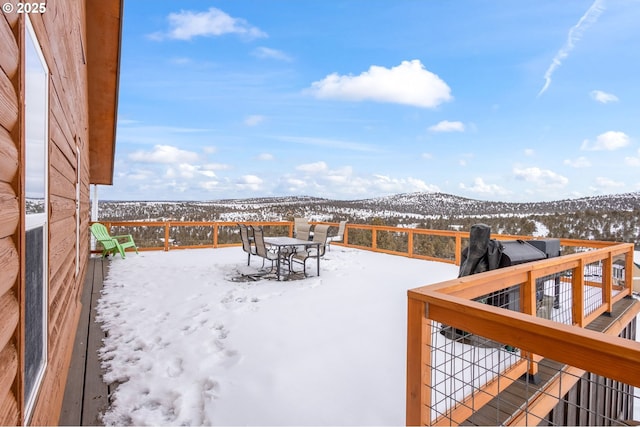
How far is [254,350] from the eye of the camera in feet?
9.63

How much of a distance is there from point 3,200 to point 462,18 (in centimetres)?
1143

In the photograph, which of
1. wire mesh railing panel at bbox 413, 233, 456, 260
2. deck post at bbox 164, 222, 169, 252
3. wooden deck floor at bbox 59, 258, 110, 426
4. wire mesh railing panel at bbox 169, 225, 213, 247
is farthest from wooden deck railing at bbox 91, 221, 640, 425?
wire mesh railing panel at bbox 169, 225, 213, 247

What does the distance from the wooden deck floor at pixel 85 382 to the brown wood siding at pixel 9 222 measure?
120 centimetres

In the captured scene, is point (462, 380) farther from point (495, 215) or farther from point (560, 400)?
point (495, 215)

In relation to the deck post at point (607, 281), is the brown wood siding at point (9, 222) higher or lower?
higher

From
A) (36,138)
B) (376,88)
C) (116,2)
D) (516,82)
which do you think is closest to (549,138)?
(516,82)

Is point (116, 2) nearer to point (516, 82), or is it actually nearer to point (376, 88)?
point (376, 88)

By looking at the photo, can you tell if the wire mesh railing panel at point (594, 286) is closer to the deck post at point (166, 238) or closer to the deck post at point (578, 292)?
the deck post at point (578, 292)

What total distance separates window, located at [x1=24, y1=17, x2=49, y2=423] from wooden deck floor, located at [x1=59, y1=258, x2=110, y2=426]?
646mm

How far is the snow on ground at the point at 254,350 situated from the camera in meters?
2.11

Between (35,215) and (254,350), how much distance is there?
199cm

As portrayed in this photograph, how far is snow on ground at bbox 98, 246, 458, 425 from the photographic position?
2.11 meters

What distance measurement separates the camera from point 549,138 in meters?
14.5

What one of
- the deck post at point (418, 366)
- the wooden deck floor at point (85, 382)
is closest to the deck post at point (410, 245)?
the wooden deck floor at point (85, 382)
